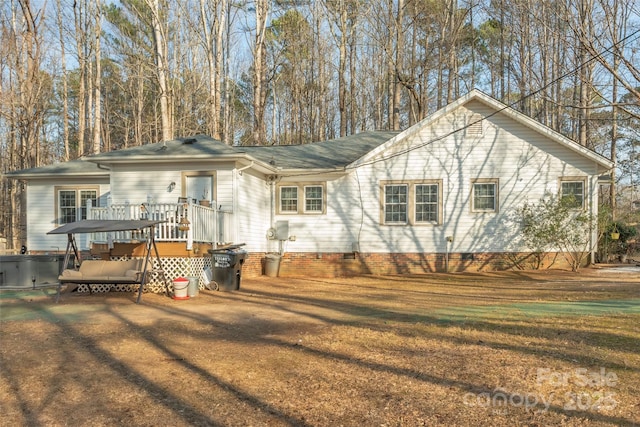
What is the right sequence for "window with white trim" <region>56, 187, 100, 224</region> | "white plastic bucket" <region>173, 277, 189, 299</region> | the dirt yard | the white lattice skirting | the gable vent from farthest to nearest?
1. "window with white trim" <region>56, 187, 100, 224</region>
2. the gable vent
3. the white lattice skirting
4. "white plastic bucket" <region>173, 277, 189, 299</region>
5. the dirt yard

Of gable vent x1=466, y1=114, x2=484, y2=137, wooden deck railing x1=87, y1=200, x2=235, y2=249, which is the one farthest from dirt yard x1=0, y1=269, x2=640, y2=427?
gable vent x1=466, y1=114, x2=484, y2=137

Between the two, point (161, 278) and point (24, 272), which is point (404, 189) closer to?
point (161, 278)

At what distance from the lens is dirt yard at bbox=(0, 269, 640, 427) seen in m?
4.20

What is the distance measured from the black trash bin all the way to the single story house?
2692 millimetres

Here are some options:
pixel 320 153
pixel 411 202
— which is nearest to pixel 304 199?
pixel 320 153

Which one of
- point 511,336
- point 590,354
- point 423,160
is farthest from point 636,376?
point 423,160

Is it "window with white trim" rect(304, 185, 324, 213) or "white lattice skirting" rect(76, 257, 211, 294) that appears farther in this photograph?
"window with white trim" rect(304, 185, 324, 213)

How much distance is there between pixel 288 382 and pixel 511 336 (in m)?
3.29

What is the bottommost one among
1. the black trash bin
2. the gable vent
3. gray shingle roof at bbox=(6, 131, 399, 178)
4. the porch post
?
the black trash bin

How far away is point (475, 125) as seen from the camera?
16547 millimetres

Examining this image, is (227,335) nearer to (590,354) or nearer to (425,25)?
(590,354)

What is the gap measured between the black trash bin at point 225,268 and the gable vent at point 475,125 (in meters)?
8.71

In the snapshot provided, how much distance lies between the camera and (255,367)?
5578 mm

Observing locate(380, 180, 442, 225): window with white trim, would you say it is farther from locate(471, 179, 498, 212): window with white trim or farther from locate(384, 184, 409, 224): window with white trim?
locate(471, 179, 498, 212): window with white trim
